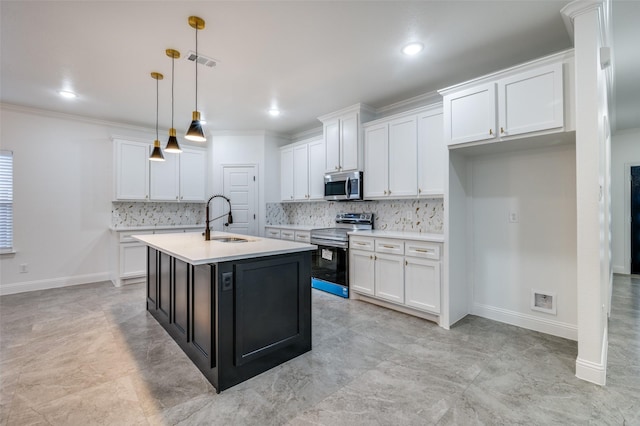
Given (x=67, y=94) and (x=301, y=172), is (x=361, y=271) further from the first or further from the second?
(x=67, y=94)

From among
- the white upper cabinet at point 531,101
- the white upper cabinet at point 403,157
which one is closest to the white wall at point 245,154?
the white upper cabinet at point 403,157

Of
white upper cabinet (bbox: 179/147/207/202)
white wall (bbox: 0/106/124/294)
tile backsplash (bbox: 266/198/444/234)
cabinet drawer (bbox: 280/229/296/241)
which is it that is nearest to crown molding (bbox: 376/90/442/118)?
tile backsplash (bbox: 266/198/444/234)

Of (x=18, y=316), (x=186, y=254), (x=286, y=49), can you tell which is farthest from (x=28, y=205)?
(x=286, y=49)

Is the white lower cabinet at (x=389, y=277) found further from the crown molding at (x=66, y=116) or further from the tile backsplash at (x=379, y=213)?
the crown molding at (x=66, y=116)

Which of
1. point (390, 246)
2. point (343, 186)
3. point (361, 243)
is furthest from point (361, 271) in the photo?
point (343, 186)

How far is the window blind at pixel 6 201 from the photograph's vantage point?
4.21 metres

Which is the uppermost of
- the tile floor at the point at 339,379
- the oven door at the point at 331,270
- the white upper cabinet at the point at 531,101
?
the white upper cabinet at the point at 531,101

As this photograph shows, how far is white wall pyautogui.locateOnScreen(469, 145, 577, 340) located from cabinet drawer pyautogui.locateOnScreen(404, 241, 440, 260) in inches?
24.2

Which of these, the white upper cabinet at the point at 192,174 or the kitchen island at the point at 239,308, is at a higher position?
the white upper cabinet at the point at 192,174

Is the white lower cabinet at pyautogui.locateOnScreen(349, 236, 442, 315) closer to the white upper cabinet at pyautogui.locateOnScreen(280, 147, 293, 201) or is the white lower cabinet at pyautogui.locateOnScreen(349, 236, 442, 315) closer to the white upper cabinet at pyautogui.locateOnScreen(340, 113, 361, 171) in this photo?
the white upper cabinet at pyautogui.locateOnScreen(340, 113, 361, 171)

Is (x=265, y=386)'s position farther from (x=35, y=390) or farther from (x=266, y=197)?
Answer: (x=266, y=197)

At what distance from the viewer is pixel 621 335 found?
2844 millimetres

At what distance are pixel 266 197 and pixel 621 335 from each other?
16.7 feet

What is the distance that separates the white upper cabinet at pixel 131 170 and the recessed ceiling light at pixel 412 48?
4480mm
